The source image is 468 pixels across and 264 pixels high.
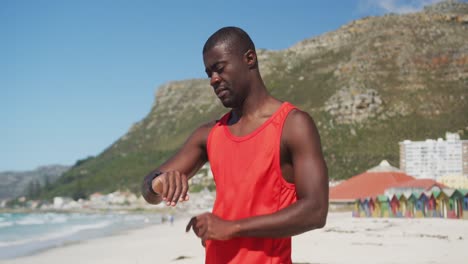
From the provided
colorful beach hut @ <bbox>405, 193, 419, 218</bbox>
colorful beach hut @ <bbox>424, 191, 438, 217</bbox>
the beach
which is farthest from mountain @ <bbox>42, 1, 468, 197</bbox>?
the beach

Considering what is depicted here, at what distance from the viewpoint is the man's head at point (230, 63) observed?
2023mm

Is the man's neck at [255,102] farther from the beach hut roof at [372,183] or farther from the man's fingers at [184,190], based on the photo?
the beach hut roof at [372,183]

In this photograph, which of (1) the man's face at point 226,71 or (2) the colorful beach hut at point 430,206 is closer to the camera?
(1) the man's face at point 226,71

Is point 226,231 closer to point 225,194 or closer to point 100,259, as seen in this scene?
point 225,194

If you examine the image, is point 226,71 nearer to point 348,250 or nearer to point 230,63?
point 230,63

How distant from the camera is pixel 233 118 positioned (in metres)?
2.18

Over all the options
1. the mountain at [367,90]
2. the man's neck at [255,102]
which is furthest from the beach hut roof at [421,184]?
the man's neck at [255,102]

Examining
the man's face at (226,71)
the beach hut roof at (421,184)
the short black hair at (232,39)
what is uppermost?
the beach hut roof at (421,184)

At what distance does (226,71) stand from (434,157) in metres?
61.7

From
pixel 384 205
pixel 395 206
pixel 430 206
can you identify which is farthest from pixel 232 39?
pixel 384 205

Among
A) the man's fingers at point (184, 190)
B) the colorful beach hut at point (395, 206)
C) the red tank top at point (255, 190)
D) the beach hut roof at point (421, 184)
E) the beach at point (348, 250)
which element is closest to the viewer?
the red tank top at point (255, 190)

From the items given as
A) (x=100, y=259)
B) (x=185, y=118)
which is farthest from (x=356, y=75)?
(x=100, y=259)

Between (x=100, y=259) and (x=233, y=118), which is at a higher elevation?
(x=233, y=118)

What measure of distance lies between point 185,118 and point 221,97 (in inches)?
5121
